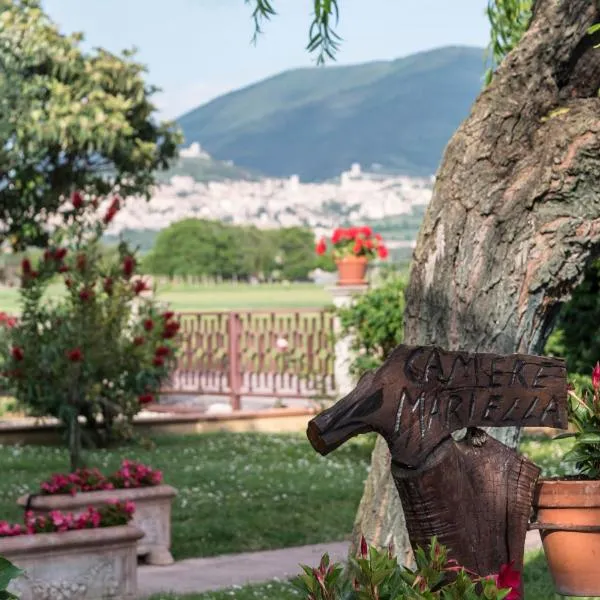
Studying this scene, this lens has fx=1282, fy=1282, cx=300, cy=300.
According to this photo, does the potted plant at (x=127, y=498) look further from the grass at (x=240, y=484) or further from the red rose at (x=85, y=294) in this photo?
the red rose at (x=85, y=294)

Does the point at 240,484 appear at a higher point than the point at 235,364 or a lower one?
lower

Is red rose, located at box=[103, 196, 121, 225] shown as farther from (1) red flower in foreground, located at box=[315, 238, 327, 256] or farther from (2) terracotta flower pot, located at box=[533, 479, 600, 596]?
(2) terracotta flower pot, located at box=[533, 479, 600, 596]

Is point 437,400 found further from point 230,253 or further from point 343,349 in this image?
point 230,253

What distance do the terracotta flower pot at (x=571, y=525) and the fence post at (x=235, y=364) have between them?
1383cm

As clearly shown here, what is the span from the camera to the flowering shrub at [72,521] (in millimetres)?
6984

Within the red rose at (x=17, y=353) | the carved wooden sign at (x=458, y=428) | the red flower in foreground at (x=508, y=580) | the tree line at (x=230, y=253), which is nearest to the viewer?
the red flower in foreground at (x=508, y=580)

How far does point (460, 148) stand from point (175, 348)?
10257 millimetres

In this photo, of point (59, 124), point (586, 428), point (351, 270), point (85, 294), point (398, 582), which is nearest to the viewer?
point (398, 582)

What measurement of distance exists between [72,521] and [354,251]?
9476mm

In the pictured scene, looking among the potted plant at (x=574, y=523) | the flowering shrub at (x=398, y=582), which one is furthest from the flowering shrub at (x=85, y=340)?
the flowering shrub at (x=398, y=582)

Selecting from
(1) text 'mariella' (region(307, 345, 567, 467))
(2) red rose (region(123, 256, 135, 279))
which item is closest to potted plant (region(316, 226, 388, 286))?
(2) red rose (region(123, 256, 135, 279))

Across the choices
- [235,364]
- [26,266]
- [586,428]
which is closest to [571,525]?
[586,428]

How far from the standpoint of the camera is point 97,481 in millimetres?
8469

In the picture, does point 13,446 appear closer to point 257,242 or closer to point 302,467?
point 302,467
